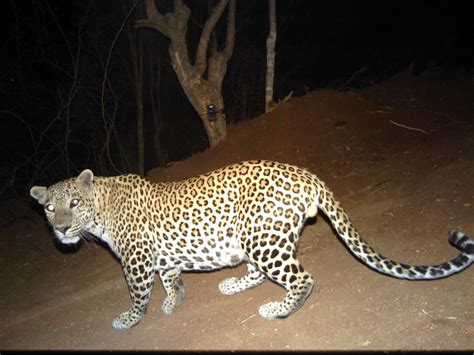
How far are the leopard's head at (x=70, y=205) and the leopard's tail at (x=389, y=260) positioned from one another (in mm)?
2766

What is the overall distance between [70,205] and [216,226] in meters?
1.81

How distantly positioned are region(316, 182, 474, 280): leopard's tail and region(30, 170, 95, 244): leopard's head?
9.07 ft

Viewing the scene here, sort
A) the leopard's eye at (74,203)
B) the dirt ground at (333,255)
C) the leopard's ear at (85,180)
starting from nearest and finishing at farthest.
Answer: the dirt ground at (333,255) → the leopard's eye at (74,203) → the leopard's ear at (85,180)

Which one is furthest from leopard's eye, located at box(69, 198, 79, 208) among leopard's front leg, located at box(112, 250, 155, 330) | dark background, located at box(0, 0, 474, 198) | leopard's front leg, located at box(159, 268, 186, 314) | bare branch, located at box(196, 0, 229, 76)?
bare branch, located at box(196, 0, 229, 76)

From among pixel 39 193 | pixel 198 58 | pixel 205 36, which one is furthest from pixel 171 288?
pixel 205 36

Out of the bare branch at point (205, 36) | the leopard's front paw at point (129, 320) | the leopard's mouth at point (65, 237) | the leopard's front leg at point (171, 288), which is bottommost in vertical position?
the leopard's front paw at point (129, 320)

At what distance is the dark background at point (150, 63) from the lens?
12.5 m

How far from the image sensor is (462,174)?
7.05 m

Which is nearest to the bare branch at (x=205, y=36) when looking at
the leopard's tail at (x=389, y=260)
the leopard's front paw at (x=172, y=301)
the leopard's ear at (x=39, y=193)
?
the leopard's ear at (x=39, y=193)

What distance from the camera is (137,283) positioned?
5.59 m

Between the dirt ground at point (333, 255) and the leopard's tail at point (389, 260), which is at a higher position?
the leopard's tail at point (389, 260)

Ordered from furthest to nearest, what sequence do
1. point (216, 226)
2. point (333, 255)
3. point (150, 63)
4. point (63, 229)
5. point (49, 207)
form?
1. point (150, 63)
2. point (333, 255)
3. point (49, 207)
4. point (63, 229)
5. point (216, 226)

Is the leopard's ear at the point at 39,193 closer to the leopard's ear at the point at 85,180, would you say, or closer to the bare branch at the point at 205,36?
the leopard's ear at the point at 85,180

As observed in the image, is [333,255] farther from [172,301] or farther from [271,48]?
[271,48]
